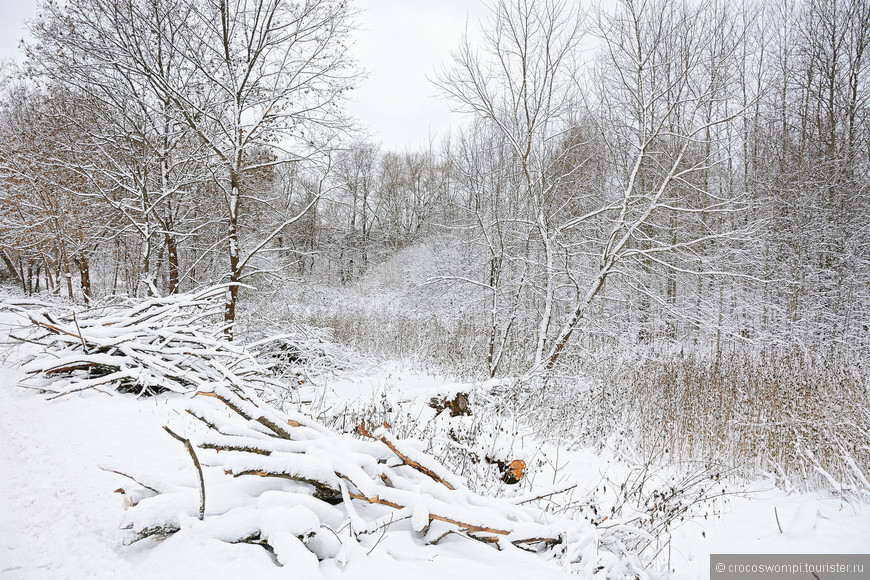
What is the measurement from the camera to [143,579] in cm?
120

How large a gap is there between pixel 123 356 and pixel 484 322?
30.9 feet

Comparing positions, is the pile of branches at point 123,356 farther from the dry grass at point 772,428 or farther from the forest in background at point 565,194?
the dry grass at point 772,428

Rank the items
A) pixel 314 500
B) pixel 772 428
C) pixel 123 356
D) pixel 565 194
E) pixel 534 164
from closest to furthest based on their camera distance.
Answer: pixel 314 500
pixel 123 356
pixel 772 428
pixel 534 164
pixel 565 194

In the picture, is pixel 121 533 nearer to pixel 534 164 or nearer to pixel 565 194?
pixel 534 164

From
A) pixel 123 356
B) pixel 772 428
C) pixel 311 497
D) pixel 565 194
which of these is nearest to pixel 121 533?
pixel 311 497

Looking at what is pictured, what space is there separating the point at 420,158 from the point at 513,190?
27.4 m

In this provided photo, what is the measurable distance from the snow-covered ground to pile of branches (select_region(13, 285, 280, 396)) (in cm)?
31

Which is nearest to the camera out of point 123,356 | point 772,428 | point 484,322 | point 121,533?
point 121,533

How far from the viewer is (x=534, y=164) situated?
27.5 feet

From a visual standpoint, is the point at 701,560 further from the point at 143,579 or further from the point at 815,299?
the point at 815,299

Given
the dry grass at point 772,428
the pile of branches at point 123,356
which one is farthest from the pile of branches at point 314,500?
the dry grass at point 772,428

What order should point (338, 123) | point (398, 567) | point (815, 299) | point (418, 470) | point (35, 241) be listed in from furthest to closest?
point (815, 299) < point (35, 241) < point (338, 123) < point (418, 470) < point (398, 567)

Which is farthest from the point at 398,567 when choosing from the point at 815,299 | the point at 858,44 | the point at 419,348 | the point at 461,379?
the point at 858,44

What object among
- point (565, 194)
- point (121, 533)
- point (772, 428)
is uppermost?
point (565, 194)
